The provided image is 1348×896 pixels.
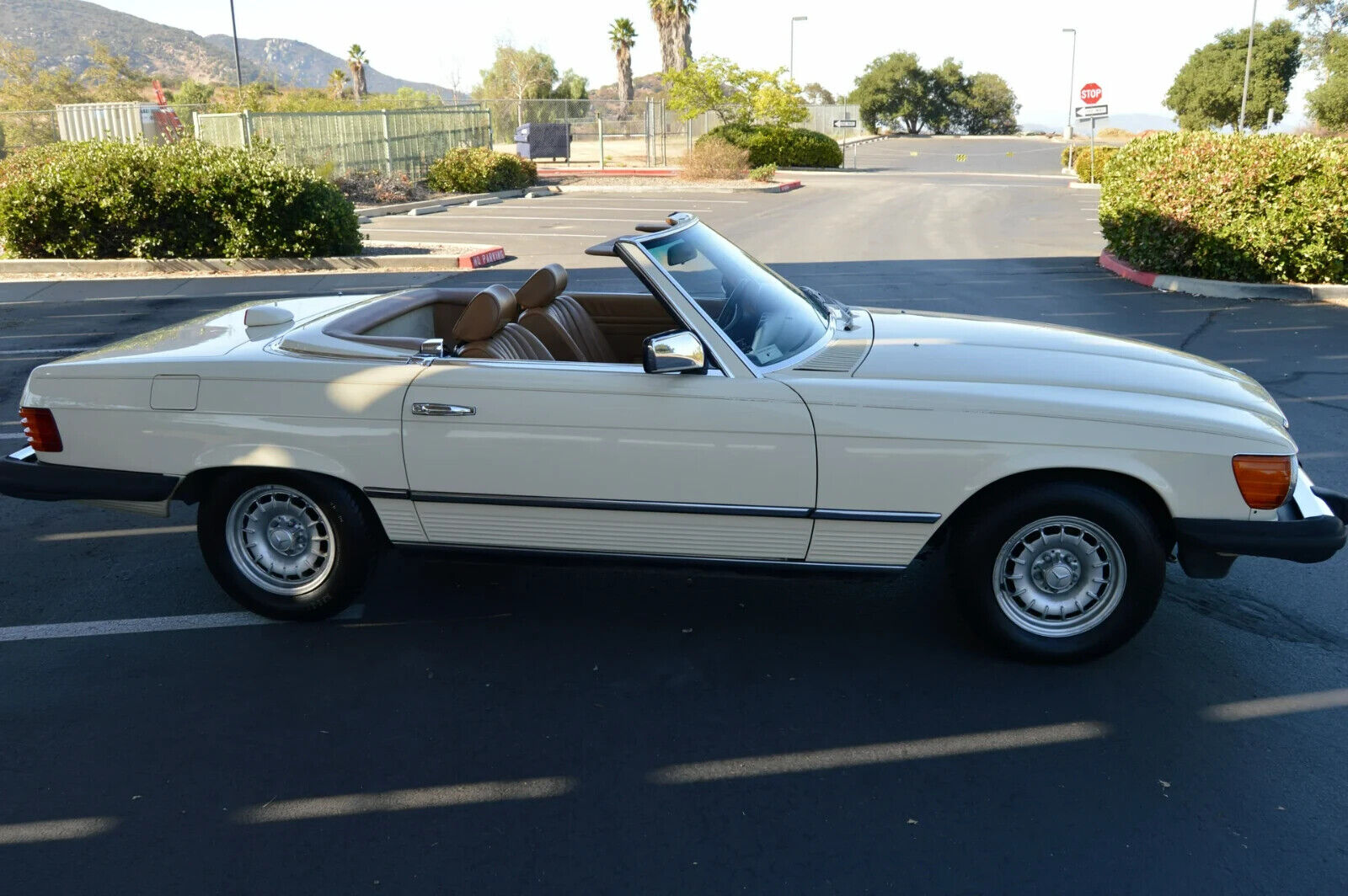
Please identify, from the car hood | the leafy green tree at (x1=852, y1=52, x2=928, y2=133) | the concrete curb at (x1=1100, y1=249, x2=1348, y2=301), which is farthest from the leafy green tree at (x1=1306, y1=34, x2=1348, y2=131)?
the car hood

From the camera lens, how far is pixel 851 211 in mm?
24297

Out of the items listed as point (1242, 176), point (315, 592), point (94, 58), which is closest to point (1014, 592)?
point (315, 592)

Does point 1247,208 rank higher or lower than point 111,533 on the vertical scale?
higher

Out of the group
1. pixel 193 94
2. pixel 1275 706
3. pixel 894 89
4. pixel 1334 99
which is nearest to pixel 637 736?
pixel 1275 706

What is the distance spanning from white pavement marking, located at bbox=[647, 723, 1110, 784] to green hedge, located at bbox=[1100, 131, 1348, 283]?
1065 cm

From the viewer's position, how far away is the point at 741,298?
4352mm

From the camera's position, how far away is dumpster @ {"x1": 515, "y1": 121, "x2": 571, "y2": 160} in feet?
127

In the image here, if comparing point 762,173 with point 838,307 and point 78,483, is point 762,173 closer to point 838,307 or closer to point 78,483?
point 838,307

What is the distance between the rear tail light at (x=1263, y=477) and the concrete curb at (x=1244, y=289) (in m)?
9.74

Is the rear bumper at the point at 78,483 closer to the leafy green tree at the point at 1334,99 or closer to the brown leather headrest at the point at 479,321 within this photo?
the brown leather headrest at the point at 479,321

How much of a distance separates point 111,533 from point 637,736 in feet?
11.3

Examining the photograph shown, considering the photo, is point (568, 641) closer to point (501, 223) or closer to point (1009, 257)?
point (1009, 257)

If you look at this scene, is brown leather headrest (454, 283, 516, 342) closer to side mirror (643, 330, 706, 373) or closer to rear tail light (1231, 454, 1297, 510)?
side mirror (643, 330, 706, 373)

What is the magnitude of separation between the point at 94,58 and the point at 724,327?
246 ft
